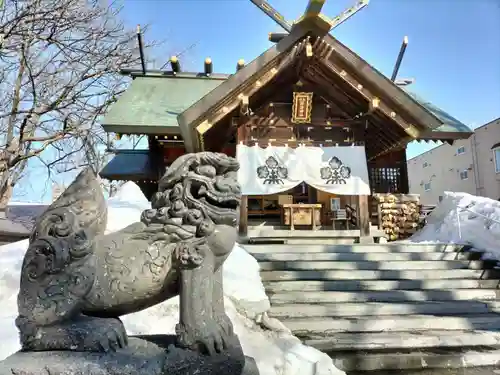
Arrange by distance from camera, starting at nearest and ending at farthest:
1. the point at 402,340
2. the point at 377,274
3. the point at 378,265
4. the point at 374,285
A: 1. the point at 402,340
2. the point at 374,285
3. the point at 377,274
4. the point at 378,265

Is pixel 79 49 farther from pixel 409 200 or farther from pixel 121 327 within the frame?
pixel 409 200

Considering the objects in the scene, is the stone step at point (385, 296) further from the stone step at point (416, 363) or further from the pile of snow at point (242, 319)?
the stone step at point (416, 363)

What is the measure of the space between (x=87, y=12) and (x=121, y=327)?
948cm

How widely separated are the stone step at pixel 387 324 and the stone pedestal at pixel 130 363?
289 centimetres

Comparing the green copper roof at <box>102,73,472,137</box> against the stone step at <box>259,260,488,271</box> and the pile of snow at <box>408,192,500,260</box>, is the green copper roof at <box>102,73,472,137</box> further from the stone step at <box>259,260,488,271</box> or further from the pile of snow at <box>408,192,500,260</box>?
the stone step at <box>259,260,488,271</box>

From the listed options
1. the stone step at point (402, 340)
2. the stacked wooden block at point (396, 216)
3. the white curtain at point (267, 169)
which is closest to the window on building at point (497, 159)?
the stacked wooden block at point (396, 216)

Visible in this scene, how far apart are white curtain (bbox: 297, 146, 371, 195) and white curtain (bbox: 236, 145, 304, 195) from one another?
30 centimetres

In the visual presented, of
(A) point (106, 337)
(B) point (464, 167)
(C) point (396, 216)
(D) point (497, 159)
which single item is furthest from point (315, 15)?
(B) point (464, 167)

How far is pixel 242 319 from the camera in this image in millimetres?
4531

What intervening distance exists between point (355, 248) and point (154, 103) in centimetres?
792

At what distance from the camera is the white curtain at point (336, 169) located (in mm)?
8789

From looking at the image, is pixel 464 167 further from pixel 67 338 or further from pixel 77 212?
pixel 67 338

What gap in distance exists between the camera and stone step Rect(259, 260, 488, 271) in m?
6.29

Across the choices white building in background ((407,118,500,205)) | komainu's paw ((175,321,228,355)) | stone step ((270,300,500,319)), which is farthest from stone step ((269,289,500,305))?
white building in background ((407,118,500,205))
